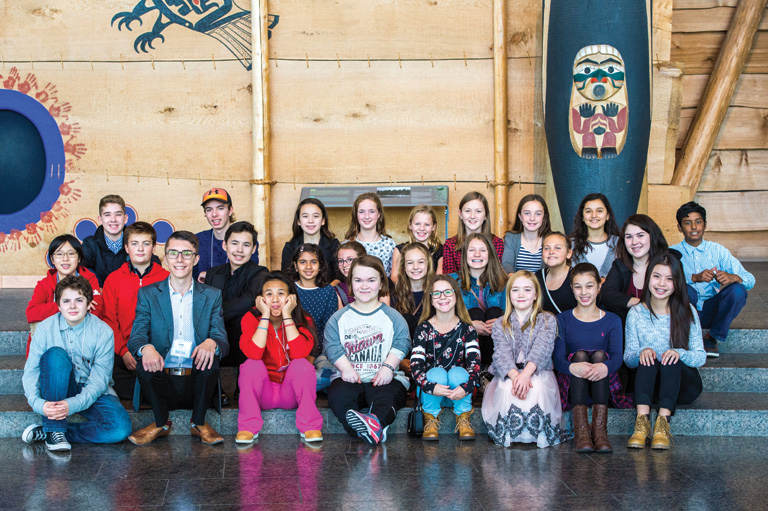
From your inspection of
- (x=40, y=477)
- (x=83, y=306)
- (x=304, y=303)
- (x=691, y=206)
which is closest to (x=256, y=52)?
(x=304, y=303)

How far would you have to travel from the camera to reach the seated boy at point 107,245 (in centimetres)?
450

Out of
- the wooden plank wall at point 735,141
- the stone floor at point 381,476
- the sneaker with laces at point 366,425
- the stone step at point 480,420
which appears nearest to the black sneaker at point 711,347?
the stone step at point 480,420

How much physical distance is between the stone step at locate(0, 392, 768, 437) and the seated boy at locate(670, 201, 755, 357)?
1.70 ft

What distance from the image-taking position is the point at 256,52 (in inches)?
246

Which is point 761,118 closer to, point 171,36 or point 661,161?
point 661,161

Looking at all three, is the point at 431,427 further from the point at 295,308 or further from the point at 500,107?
the point at 500,107

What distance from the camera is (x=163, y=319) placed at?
3973mm

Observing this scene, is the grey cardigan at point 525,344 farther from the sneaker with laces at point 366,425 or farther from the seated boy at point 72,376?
the seated boy at point 72,376

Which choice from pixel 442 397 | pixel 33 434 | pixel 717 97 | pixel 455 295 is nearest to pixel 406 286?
pixel 455 295

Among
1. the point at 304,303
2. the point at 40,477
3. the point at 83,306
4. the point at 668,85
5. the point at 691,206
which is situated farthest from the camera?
the point at 668,85

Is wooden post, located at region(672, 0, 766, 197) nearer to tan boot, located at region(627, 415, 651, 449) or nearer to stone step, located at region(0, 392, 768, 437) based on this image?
stone step, located at region(0, 392, 768, 437)

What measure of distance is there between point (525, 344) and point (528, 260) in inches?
34.5

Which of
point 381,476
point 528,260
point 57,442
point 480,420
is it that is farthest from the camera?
point 528,260

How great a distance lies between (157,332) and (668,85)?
4.42 metres
